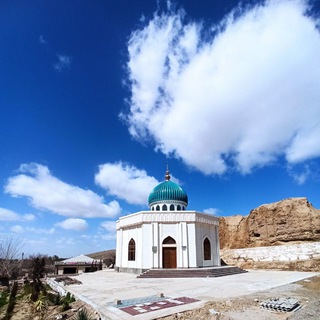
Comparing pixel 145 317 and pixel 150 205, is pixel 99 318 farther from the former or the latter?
pixel 150 205

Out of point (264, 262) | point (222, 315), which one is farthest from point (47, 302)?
point (264, 262)

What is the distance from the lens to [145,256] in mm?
19016

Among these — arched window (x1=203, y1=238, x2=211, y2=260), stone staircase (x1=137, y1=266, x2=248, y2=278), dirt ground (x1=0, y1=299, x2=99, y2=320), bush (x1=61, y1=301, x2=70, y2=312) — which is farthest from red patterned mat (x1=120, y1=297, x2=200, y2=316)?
arched window (x1=203, y1=238, x2=211, y2=260)

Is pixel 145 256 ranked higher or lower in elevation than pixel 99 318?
higher

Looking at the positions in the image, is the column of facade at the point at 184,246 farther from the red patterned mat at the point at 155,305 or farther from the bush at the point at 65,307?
the bush at the point at 65,307

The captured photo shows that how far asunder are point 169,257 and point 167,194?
19.1 ft

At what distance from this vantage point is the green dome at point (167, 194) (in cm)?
2323

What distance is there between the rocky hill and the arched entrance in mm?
21096

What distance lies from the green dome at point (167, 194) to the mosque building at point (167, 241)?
3150mm

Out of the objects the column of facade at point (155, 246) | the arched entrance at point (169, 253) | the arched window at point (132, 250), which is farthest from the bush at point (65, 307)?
→ the arched window at point (132, 250)

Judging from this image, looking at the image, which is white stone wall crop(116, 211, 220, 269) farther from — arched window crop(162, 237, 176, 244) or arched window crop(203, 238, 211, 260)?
arched window crop(203, 238, 211, 260)

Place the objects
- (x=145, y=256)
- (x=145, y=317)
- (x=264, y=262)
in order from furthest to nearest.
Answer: (x=264, y=262)
(x=145, y=256)
(x=145, y=317)

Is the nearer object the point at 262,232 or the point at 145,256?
the point at 145,256

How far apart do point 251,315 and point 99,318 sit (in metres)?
4.24
